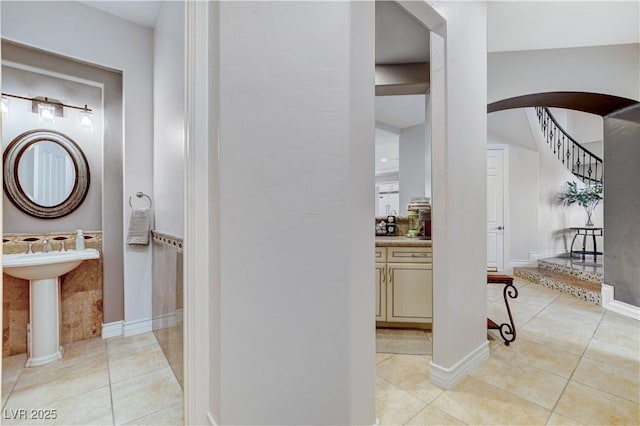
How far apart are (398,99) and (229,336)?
4.02 m

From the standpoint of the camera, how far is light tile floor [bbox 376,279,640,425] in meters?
1.58

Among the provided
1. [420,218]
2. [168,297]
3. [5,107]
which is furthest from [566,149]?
[5,107]

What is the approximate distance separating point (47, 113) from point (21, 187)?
25.3 inches

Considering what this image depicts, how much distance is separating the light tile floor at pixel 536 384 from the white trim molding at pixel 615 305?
29 centimetres

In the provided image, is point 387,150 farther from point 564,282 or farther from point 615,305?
point 615,305

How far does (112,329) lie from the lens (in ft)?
8.53

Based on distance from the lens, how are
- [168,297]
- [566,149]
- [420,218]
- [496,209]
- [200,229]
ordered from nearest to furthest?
1. [200,229]
2. [168,297]
3. [420,218]
4. [496,209]
5. [566,149]

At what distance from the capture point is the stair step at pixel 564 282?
3518mm

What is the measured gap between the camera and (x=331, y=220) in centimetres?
124

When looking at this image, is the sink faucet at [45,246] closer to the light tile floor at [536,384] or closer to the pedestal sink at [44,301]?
the pedestal sink at [44,301]

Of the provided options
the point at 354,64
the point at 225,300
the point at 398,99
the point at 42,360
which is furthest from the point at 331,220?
the point at 398,99

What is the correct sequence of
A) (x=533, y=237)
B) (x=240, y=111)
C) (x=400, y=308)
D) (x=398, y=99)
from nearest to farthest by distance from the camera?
(x=240, y=111) → (x=400, y=308) → (x=398, y=99) → (x=533, y=237)

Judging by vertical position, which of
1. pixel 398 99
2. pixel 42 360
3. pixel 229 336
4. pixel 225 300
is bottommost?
pixel 42 360

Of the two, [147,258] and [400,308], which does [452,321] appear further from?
[147,258]
